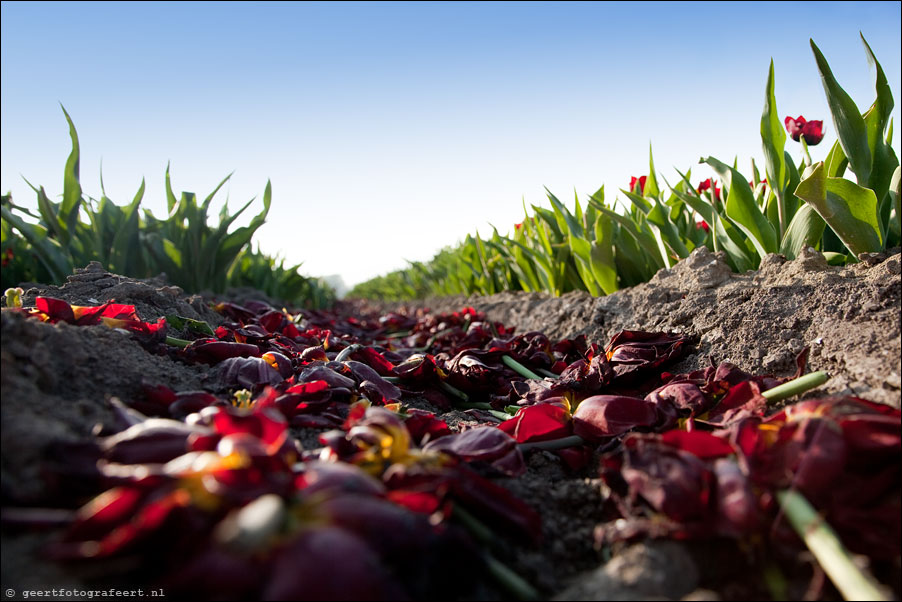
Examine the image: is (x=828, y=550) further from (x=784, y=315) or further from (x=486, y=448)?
(x=784, y=315)

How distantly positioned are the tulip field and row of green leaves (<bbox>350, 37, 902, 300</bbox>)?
1 centimetres

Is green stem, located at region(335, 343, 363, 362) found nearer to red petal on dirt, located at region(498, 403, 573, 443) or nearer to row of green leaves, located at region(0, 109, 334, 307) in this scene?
red petal on dirt, located at region(498, 403, 573, 443)

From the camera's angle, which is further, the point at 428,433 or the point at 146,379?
the point at 146,379

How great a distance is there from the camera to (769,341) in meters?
1.56

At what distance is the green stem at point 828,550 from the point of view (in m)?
0.60

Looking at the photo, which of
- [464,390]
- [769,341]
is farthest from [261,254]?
[769,341]

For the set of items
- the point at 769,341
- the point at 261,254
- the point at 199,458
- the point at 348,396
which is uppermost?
the point at 261,254

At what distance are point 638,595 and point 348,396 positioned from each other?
839mm

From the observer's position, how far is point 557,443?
3.76 feet

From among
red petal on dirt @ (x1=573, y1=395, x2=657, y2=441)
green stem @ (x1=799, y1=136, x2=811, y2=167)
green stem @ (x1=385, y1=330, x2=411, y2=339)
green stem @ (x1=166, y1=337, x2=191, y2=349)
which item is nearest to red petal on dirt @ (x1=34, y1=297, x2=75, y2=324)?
green stem @ (x1=166, y1=337, x2=191, y2=349)

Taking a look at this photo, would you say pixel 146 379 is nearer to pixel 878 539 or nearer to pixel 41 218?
pixel 878 539

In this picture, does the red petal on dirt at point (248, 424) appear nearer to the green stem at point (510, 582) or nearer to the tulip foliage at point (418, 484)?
the tulip foliage at point (418, 484)

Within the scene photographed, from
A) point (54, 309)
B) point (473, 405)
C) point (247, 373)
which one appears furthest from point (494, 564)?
point (54, 309)

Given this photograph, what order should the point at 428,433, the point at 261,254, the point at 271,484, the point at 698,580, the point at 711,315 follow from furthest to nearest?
the point at 261,254, the point at 711,315, the point at 428,433, the point at 698,580, the point at 271,484
